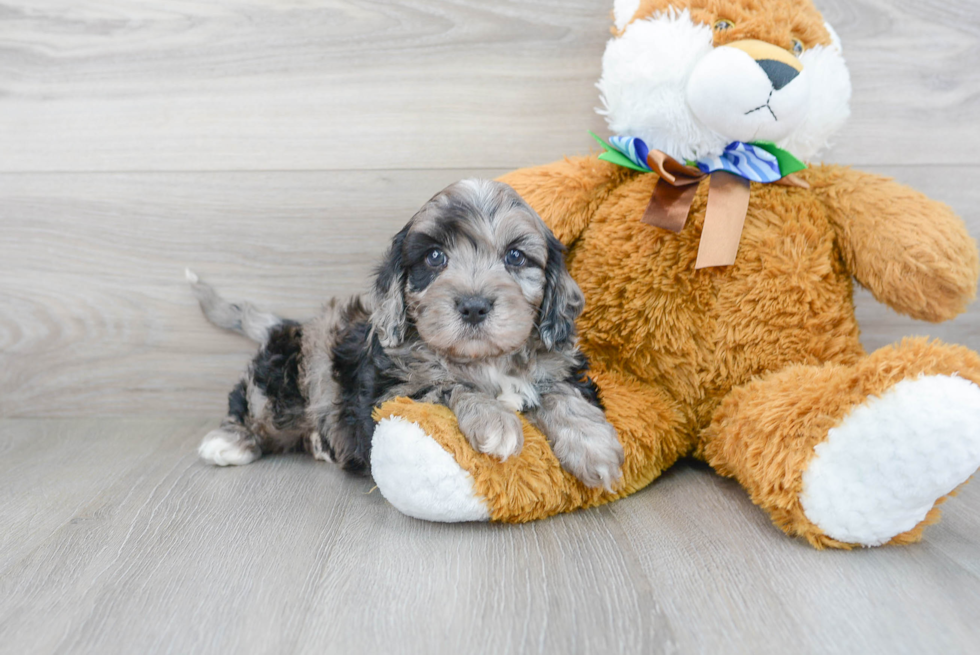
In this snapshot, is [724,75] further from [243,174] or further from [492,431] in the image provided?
[243,174]

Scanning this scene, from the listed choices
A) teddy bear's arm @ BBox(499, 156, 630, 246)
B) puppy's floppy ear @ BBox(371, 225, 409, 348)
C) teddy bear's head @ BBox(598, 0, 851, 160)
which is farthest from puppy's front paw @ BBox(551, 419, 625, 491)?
teddy bear's head @ BBox(598, 0, 851, 160)

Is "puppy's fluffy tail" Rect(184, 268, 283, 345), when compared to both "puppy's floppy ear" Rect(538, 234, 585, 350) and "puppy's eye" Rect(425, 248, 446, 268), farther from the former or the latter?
"puppy's floppy ear" Rect(538, 234, 585, 350)

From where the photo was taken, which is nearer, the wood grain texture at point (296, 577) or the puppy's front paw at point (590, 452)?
the wood grain texture at point (296, 577)

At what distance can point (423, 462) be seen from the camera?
55.1 inches

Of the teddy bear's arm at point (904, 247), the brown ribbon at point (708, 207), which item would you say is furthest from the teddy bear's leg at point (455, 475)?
the teddy bear's arm at point (904, 247)

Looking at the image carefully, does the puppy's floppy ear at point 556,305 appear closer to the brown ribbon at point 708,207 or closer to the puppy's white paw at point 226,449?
the brown ribbon at point 708,207

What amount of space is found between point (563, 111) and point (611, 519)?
127 cm

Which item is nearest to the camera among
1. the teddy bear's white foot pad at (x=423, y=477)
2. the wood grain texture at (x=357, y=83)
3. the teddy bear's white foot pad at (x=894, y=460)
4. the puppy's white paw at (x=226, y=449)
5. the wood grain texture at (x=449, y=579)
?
the wood grain texture at (x=449, y=579)

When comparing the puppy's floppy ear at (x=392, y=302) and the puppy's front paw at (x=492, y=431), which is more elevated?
the puppy's floppy ear at (x=392, y=302)

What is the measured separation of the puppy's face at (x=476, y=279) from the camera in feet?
4.77

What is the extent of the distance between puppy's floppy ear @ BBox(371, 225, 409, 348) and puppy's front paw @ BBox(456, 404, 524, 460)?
0.29 meters

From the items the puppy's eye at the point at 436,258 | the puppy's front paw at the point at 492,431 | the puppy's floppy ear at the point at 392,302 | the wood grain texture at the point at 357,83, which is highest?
the wood grain texture at the point at 357,83

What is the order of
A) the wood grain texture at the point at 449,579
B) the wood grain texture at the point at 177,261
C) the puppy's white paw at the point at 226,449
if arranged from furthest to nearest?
the wood grain texture at the point at 177,261, the puppy's white paw at the point at 226,449, the wood grain texture at the point at 449,579

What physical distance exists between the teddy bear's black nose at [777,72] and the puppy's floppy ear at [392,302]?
92 centimetres
